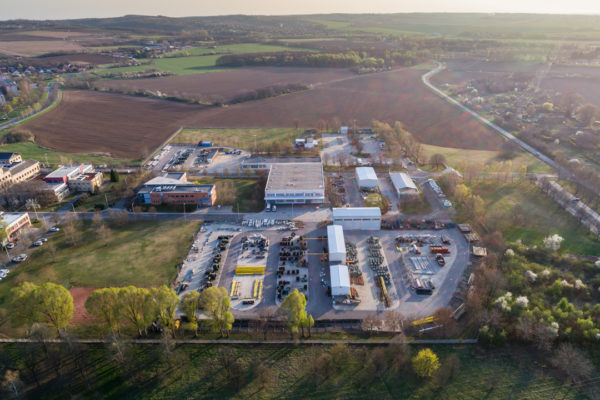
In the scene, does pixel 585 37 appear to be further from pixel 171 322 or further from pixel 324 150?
pixel 171 322

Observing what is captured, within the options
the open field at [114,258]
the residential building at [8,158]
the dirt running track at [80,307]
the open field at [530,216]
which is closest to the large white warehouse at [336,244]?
the open field at [114,258]

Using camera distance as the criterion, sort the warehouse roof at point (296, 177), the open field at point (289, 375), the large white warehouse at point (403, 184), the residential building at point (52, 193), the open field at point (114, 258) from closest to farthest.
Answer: the open field at point (289, 375) → the open field at point (114, 258) → the residential building at point (52, 193) → the large white warehouse at point (403, 184) → the warehouse roof at point (296, 177)

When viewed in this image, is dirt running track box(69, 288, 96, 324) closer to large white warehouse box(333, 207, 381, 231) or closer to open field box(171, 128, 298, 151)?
large white warehouse box(333, 207, 381, 231)

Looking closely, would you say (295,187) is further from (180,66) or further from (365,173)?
(180,66)

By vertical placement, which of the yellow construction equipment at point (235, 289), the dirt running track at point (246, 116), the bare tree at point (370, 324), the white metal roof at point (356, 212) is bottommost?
the bare tree at point (370, 324)

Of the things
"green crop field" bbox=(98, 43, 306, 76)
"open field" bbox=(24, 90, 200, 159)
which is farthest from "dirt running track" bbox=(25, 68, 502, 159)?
"green crop field" bbox=(98, 43, 306, 76)

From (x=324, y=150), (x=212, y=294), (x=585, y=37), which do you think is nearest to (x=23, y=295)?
(x=212, y=294)

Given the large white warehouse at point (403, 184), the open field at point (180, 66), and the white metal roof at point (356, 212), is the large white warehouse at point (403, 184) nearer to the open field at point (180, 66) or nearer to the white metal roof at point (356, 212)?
the white metal roof at point (356, 212)
